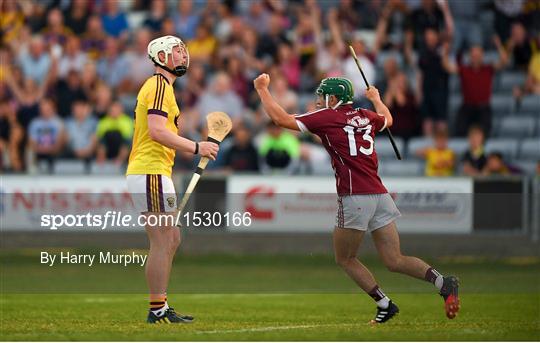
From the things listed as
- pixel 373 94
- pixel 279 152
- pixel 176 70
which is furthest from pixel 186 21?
pixel 176 70

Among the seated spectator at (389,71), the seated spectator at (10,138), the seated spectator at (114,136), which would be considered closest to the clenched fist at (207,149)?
the seated spectator at (114,136)

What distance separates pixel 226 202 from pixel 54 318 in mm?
7946

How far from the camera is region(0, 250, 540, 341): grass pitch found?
1148 cm

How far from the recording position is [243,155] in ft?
70.5

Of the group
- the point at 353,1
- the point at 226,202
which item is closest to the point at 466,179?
the point at 226,202

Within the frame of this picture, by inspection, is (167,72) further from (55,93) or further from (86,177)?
(55,93)

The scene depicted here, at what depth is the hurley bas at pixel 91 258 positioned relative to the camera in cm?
1967

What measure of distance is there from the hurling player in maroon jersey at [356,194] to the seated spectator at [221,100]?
35.2ft

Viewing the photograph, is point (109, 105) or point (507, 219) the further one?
point (109, 105)

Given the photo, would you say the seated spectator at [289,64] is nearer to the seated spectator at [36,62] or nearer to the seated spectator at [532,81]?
the seated spectator at [532,81]

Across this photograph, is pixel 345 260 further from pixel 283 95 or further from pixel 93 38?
pixel 93 38

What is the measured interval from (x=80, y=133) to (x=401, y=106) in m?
5.60

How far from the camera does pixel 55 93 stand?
2375cm
